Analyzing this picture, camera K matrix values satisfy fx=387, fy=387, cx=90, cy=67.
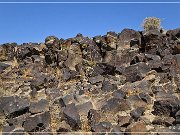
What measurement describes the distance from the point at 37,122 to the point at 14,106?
158cm

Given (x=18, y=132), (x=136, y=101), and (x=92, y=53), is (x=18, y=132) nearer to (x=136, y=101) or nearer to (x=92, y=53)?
(x=136, y=101)

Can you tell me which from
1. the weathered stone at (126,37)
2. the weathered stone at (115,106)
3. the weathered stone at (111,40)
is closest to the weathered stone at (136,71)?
the weathered stone at (115,106)

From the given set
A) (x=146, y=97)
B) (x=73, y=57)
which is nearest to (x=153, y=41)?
(x=73, y=57)

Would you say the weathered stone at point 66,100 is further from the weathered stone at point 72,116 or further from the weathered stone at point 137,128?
the weathered stone at point 137,128

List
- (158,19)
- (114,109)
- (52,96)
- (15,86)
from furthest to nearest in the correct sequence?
(158,19), (15,86), (52,96), (114,109)

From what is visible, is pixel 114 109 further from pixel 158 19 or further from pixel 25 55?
pixel 158 19

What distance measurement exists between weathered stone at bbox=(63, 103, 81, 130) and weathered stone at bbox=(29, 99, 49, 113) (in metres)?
0.87

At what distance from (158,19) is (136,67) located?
9706 mm

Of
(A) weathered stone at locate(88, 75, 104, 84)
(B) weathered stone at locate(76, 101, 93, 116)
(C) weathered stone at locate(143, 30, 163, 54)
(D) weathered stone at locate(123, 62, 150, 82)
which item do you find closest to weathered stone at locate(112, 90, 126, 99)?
(B) weathered stone at locate(76, 101, 93, 116)

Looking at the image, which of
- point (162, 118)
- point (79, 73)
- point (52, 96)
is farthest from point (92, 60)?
point (162, 118)

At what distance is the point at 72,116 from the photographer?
11938mm

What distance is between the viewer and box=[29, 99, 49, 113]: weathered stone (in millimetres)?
12781

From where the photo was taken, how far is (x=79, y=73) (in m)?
16.5

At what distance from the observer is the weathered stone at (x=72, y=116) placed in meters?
11.8
